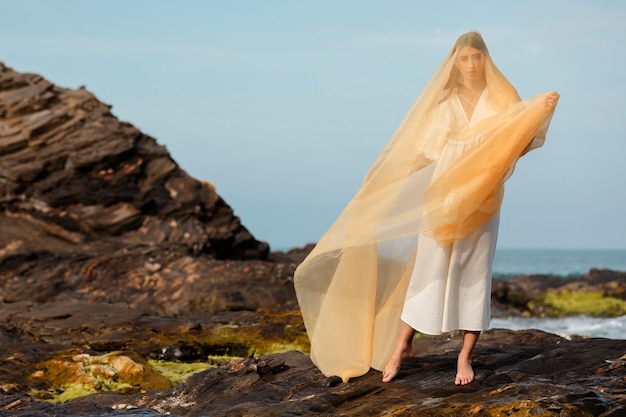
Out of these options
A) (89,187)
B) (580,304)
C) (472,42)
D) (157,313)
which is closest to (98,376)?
(157,313)

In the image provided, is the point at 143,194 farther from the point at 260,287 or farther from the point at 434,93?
the point at 434,93

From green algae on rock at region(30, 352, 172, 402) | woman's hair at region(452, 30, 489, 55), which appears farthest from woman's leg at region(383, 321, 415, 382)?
green algae on rock at region(30, 352, 172, 402)

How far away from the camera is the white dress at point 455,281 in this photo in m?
6.89

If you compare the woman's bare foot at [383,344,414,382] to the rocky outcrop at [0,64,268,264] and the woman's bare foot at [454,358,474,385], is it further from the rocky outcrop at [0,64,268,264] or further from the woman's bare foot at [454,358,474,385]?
the rocky outcrop at [0,64,268,264]

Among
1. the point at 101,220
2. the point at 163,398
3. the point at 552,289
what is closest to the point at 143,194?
the point at 101,220

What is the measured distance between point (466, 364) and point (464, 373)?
100 millimetres

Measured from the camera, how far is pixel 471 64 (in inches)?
276

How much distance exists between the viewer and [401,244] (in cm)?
716

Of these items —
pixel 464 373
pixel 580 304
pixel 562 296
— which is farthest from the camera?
pixel 562 296

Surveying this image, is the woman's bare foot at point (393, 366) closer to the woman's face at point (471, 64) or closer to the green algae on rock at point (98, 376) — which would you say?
the woman's face at point (471, 64)

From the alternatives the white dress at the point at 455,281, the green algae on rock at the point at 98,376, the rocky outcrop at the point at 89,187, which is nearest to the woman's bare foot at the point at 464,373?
the white dress at the point at 455,281

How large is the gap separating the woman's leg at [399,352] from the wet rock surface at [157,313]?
0.31 ft

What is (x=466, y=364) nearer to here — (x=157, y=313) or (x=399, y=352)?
(x=399, y=352)

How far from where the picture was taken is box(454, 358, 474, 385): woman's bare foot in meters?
6.70
